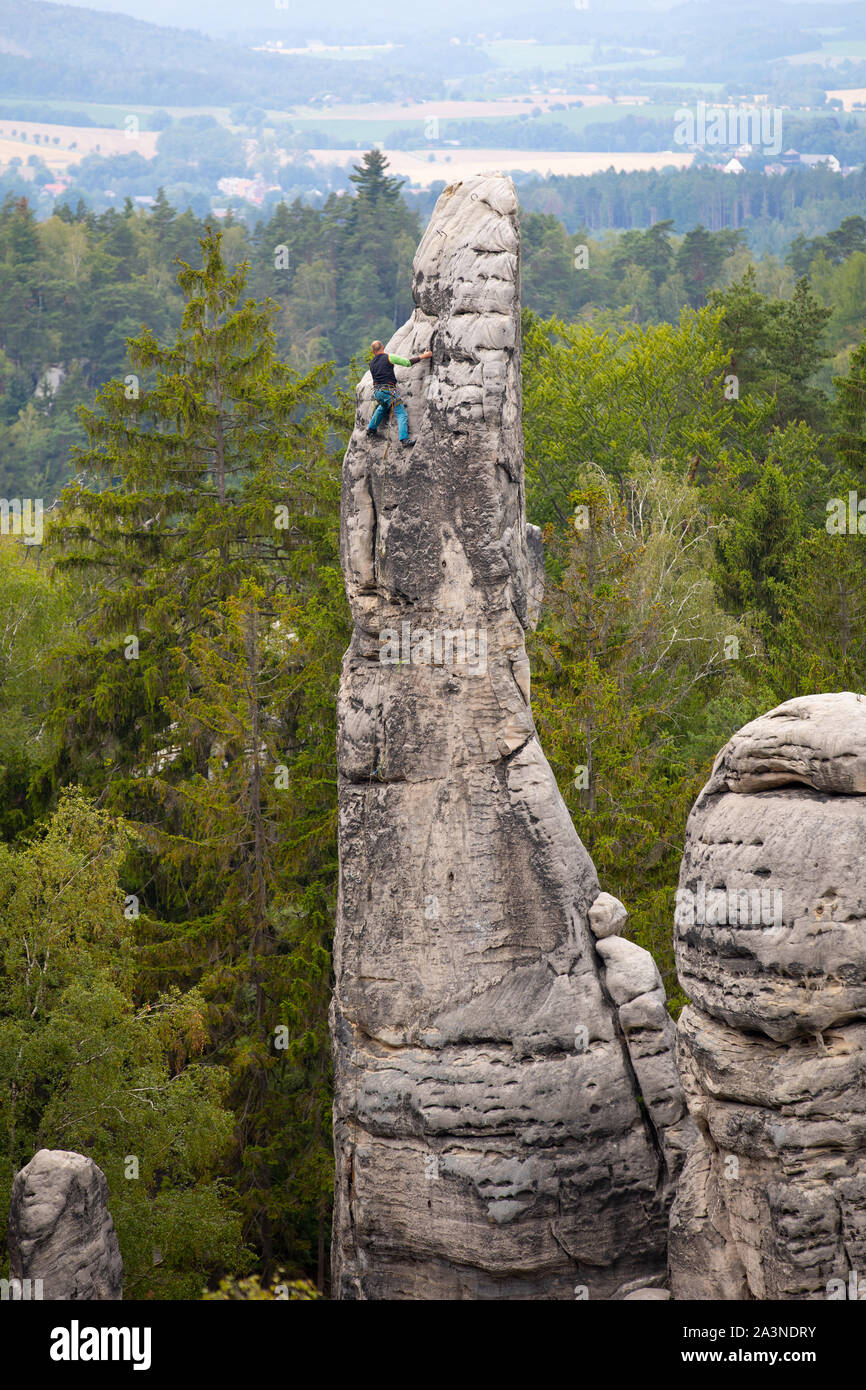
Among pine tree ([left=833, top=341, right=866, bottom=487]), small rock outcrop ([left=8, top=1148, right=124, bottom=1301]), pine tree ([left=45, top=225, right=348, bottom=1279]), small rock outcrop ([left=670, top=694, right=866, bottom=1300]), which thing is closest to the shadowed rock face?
small rock outcrop ([left=670, top=694, right=866, bottom=1300])

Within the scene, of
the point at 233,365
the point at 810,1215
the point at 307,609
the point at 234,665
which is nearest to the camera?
the point at 810,1215

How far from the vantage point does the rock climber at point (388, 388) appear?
1811cm

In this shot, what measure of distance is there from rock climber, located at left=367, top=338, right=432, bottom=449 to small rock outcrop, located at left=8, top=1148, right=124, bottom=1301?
8.50m

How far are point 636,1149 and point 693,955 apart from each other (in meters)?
3.69

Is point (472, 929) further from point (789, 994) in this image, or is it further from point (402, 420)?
point (402, 420)

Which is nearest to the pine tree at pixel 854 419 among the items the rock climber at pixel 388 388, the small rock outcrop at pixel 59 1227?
the rock climber at pixel 388 388

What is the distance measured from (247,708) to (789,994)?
13042 millimetres

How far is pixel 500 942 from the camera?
18.3 m

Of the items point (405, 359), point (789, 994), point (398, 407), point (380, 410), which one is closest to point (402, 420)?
point (398, 407)

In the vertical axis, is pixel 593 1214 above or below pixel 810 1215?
below

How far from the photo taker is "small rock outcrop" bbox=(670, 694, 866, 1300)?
14.9 m

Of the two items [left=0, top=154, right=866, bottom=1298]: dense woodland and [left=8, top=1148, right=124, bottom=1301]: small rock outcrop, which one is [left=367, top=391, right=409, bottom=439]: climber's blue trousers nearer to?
[left=0, top=154, right=866, bottom=1298]: dense woodland

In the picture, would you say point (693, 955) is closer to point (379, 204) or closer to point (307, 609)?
point (307, 609)

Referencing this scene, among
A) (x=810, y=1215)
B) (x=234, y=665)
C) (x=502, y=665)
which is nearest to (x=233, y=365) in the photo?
(x=234, y=665)
